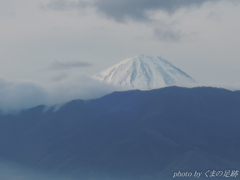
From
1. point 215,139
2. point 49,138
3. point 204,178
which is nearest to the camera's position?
point 204,178

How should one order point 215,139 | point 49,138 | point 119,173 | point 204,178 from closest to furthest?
point 204,178
point 119,173
point 215,139
point 49,138

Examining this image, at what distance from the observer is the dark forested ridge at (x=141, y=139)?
164500mm

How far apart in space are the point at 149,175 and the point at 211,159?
12600 millimetres

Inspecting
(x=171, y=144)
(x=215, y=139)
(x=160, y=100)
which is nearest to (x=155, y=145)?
(x=171, y=144)

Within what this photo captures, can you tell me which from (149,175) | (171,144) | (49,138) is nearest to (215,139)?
(171,144)

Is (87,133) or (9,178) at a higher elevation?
(87,133)

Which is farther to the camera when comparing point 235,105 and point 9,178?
point 235,105

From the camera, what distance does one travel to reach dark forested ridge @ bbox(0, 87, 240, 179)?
6476 inches

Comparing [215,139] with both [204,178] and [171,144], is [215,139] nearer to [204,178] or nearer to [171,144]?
[171,144]

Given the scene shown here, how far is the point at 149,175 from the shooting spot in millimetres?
160125

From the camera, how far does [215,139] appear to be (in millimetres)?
176625

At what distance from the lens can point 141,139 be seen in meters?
173

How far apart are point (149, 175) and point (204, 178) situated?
1306cm

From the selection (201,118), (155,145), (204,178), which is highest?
(201,118)
